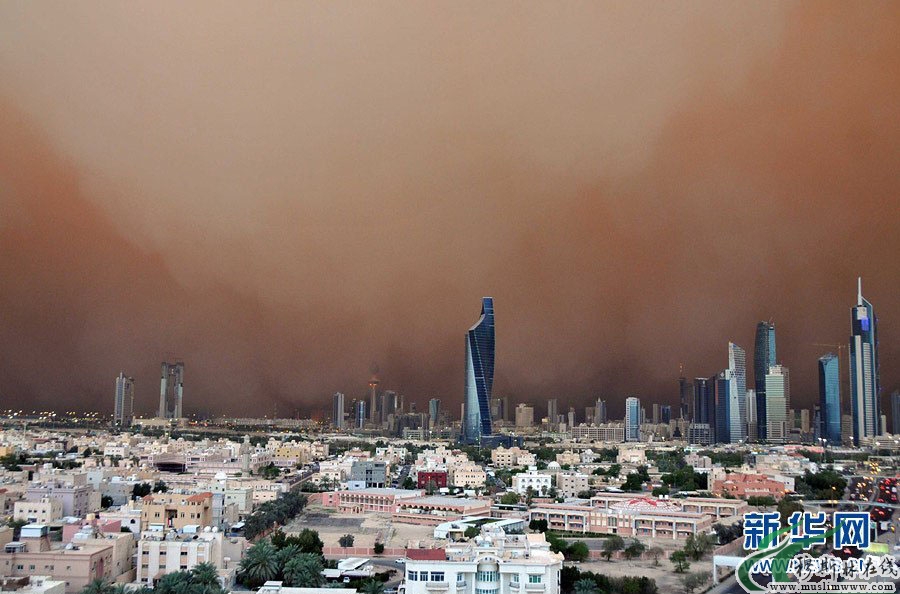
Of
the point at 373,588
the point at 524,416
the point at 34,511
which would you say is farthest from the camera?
the point at 524,416

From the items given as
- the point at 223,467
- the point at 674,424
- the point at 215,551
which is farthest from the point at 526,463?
the point at 674,424

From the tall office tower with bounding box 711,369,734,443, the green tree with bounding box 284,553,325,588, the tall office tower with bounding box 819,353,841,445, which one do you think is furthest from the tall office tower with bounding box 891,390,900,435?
the green tree with bounding box 284,553,325,588

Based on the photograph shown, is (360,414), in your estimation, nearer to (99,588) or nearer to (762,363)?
(762,363)

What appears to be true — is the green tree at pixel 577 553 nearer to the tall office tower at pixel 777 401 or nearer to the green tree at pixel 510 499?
the green tree at pixel 510 499

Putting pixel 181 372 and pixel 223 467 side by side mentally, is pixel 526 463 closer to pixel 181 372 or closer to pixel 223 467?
pixel 223 467

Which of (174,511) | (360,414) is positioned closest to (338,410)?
(360,414)

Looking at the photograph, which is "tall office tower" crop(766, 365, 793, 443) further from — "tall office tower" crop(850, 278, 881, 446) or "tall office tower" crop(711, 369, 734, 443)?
"tall office tower" crop(850, 278, 881, 446)
